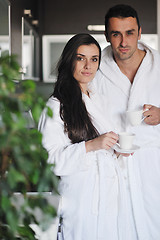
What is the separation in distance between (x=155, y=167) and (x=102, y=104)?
0.46m

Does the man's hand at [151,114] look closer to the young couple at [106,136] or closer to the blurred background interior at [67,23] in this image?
the young couple at [106,136]

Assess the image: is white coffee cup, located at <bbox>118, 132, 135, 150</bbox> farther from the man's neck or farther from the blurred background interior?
the blurred background interior

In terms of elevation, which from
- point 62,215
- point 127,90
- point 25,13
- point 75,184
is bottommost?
point 62,215

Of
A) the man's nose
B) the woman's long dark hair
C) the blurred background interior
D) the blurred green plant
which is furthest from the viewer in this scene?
the blurred background interior

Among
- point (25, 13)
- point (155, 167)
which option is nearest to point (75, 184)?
point (155, 167)

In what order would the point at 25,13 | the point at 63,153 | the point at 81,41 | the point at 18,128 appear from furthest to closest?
the point at 25,13 < the point at 81,41 < the point at 63,153 < the point at 18,128

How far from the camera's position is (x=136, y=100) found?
1812 millimetres

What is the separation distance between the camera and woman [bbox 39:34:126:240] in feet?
4.84

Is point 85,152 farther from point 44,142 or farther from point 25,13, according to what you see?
point 25,13

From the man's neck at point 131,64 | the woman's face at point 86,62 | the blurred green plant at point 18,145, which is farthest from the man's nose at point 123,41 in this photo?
the blurred green plant at point 18,145

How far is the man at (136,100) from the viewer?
5.54 ft

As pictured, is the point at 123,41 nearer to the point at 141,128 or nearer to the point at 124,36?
the point at 124,36

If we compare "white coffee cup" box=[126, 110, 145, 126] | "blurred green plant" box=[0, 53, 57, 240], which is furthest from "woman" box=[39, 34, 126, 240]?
"blurred green plant" box=[0, 53, 57, 240]

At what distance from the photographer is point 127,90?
1.88 metres
